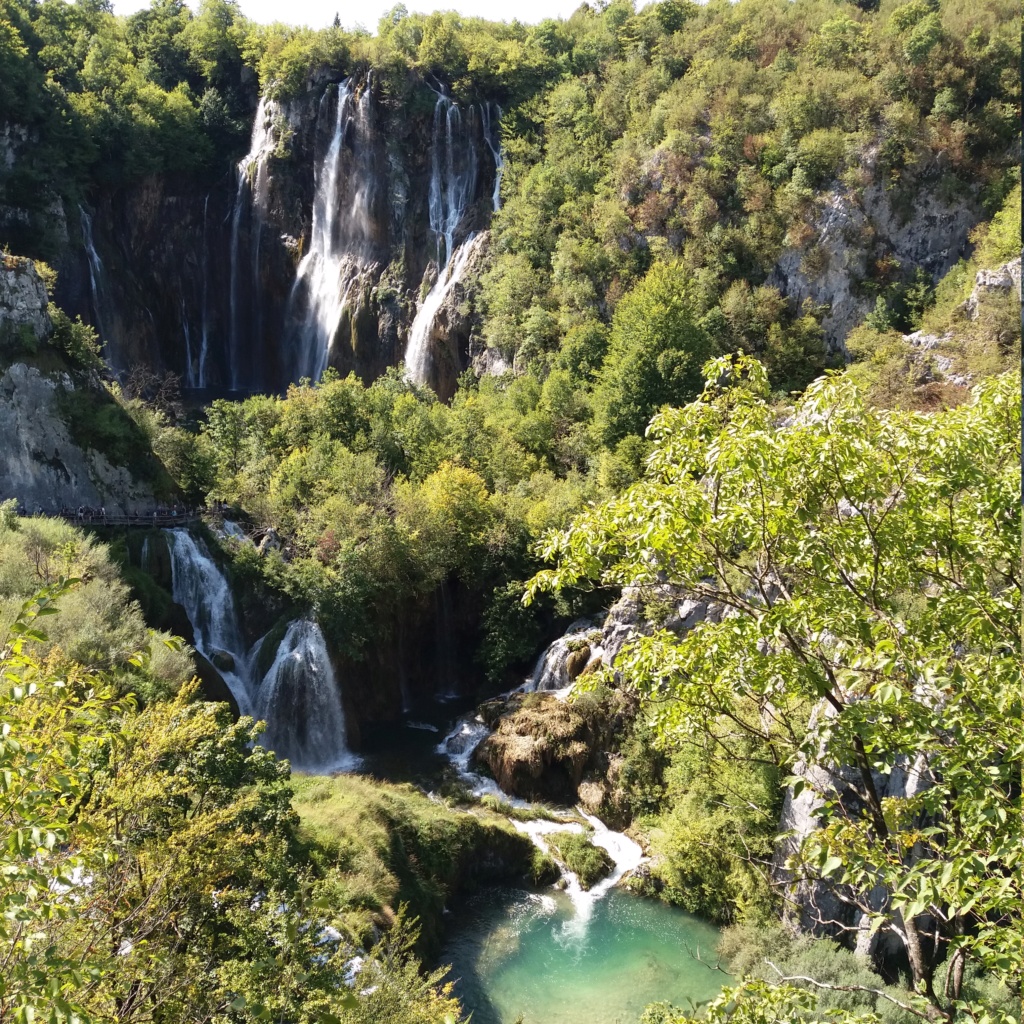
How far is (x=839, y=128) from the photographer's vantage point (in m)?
31.7

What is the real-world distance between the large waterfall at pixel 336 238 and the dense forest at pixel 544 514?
417 millimetres

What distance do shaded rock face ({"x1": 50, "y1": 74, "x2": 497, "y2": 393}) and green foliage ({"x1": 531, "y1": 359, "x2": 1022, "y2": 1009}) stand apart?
1442 inches

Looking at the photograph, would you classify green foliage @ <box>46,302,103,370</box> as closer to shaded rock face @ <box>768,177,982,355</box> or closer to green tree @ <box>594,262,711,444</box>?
green tree @ <box>594,262,711,444</box>

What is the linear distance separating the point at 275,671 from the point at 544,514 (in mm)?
9422

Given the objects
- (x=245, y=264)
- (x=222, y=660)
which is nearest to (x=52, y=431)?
(x=222, y=660)

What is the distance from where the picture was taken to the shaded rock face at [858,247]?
97.0 ft

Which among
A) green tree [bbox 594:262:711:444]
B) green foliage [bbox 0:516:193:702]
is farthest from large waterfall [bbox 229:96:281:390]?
green foliage [bbox 0:516:193:702]

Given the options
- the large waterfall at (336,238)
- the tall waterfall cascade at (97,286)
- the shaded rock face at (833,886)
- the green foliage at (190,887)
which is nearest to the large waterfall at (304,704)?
the green foliage at (190,887)

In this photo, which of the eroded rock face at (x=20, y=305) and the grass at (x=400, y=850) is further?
the eroded rock face at (x=20, y=305)

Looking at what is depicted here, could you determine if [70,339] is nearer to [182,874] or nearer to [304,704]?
[304,704]

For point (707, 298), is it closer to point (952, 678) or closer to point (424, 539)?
point (424, 539)

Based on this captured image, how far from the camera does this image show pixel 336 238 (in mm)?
42625

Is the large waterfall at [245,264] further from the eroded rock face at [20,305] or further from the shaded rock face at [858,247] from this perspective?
the shaded rock face at [858,247]

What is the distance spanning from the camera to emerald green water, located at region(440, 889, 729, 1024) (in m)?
13.2
